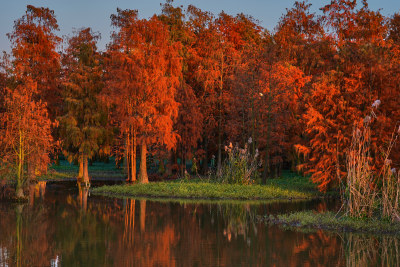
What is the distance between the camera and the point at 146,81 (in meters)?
33.4

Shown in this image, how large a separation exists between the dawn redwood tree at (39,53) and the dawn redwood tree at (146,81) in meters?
8.75

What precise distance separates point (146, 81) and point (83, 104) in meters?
6.77

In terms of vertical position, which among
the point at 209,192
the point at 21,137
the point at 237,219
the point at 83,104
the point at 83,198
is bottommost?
the point at 237,219

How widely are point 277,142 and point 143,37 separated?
13476 millimetres

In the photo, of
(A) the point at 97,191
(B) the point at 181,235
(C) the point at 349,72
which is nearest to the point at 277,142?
(C) the point at 349,72

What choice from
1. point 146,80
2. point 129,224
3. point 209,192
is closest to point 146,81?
point 146,80

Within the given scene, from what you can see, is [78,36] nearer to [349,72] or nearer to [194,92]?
[194,92]

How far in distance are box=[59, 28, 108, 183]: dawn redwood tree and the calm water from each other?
16078 millimetres

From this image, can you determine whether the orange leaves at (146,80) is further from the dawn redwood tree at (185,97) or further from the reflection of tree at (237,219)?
the reflection of tree at (237,219)

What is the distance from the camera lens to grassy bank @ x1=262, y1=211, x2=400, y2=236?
53.0 feet

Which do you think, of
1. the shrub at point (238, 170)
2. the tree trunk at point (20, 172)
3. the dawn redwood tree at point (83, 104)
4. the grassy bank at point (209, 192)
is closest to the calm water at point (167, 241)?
the tree trunk at point (20, 172)

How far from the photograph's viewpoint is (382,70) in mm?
26344

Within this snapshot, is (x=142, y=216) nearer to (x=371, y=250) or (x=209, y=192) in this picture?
(x=209, y=192)

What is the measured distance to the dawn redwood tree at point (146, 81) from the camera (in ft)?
108
